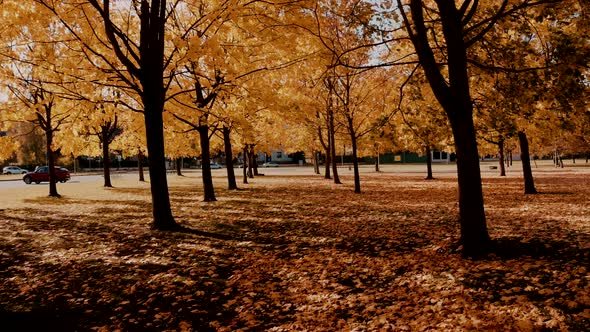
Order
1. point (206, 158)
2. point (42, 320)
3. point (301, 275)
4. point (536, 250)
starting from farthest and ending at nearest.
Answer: point (206, 158), point (536, 250), point (301, 275), point (42, 320)

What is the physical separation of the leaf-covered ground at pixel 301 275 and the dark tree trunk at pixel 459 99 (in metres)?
0.81

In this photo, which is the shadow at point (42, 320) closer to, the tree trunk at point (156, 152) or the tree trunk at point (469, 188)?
the tree trunk at point (156, 152)

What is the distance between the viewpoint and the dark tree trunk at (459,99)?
6812 mm

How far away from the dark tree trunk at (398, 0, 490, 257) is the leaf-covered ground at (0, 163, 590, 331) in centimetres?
81

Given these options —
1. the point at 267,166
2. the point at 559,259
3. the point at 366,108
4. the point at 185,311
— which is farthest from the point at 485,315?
the point at 267,166

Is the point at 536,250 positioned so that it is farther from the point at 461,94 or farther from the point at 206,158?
the point at 206,158

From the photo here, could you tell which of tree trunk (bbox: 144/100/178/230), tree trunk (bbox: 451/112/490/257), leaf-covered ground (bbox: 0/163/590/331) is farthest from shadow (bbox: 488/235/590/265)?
tree trunk (bbox: 144/100/178/230)

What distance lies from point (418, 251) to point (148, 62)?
806 centimetres

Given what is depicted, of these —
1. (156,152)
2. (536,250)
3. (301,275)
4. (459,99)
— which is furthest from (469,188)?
(156,152)

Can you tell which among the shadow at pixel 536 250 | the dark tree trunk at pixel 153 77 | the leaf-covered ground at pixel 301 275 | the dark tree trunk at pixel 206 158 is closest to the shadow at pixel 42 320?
the leaf-covered ground at pixel 301 275

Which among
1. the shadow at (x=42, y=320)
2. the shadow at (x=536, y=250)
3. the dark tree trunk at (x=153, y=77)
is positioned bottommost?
the shadow at (x=42, y=320)

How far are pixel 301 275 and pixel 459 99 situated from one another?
4.14 metres

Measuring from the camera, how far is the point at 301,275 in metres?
6.62

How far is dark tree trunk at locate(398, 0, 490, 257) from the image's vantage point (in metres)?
6.81
